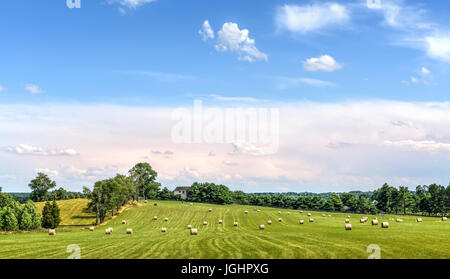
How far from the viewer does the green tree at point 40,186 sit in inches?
6757

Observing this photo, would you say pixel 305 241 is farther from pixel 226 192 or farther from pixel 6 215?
pixel 226 192

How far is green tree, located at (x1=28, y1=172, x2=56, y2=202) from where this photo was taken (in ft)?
563

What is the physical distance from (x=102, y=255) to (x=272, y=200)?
160450 mm

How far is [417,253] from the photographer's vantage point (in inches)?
1060

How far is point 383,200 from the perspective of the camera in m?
166

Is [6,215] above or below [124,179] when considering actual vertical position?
below

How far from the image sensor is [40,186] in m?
174
